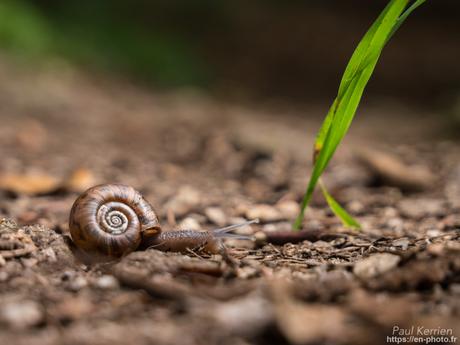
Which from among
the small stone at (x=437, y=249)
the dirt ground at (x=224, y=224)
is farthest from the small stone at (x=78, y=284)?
the small stone at (x=437, y=249)

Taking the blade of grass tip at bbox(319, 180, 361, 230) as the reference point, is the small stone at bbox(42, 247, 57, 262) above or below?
below

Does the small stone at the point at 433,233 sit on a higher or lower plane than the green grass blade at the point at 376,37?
lower

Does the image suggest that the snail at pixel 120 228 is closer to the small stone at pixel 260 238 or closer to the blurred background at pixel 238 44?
the small stone at pixel 260 238

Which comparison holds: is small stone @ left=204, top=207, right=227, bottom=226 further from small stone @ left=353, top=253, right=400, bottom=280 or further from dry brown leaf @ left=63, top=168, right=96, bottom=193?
small stone @ left=353, top=253, right=400, bottom=280

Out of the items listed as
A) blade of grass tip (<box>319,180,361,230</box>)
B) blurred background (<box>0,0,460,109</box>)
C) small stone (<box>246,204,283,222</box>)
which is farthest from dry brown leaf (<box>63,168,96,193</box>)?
blurred background (<box>0,0,460,109</box>)

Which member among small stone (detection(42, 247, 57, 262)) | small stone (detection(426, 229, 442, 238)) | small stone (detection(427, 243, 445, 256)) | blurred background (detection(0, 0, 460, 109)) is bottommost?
small stone (detection(42, 247, 57, 262))

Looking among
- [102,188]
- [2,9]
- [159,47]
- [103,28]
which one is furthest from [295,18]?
[102,188]

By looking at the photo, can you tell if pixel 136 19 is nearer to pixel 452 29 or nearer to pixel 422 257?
pixel 452 29
